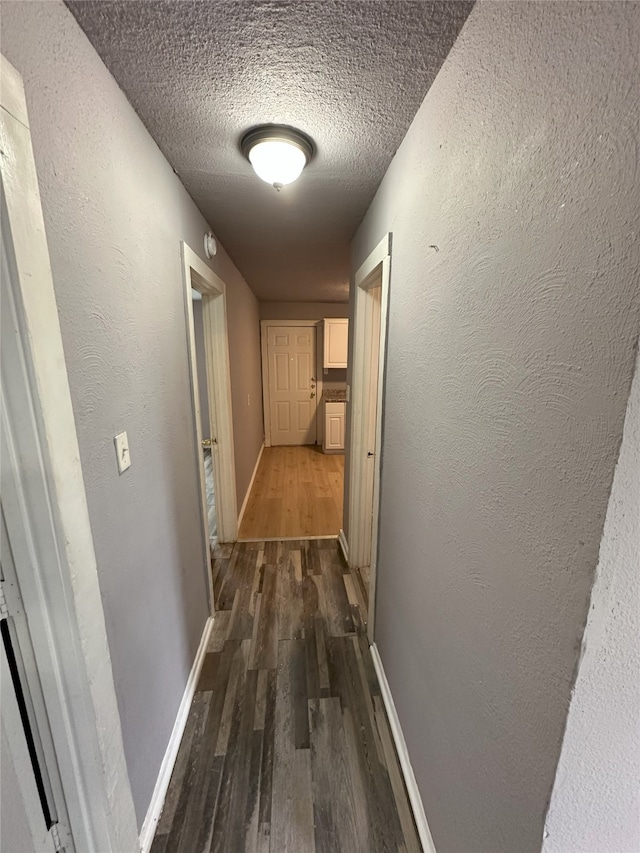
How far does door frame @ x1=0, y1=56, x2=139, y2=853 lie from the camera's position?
0.60m

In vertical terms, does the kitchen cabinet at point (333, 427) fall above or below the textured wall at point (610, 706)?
below

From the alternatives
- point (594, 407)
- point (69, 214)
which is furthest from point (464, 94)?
point (69, 214)

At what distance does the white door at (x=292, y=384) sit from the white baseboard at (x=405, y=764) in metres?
4.19

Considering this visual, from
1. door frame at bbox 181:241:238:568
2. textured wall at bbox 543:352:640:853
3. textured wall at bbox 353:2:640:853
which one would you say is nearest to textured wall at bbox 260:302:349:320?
door frame at bbox 181:241:238:568

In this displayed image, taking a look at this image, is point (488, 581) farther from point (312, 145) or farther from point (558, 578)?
point (312, 145)

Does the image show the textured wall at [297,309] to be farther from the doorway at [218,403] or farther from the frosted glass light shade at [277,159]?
the frosted glass light shade at [277,159]

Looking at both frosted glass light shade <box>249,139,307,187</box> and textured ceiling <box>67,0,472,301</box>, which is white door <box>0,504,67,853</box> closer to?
textured ceiling <box>67,0,472,301</box>

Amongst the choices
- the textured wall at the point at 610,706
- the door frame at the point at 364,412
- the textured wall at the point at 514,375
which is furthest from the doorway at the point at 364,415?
the textured wall at the point at 610,706

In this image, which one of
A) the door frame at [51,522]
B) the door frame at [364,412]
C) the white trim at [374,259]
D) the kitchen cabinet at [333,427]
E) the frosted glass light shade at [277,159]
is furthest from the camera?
the kitchen cabinet at [333,427]

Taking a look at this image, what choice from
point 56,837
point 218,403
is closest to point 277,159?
point 218,403

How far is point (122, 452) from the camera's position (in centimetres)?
97

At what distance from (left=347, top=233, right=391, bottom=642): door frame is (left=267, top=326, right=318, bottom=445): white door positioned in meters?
3.27

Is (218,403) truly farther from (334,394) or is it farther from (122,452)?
(334,394)

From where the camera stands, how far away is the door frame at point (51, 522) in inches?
23.5
